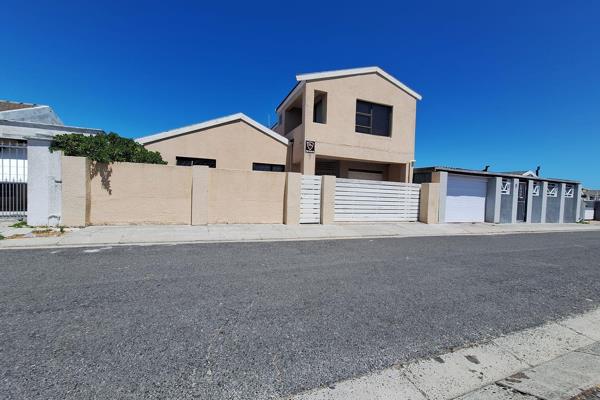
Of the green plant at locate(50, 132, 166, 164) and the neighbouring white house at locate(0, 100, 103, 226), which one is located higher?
the green plant at locate(50, 132, 166, 164)

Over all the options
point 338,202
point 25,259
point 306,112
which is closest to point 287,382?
point 25,259

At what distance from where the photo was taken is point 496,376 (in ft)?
8.09

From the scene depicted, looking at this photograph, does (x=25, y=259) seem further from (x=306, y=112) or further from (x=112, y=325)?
(x=306, y=112)

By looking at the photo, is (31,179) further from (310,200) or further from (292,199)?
(310,200)

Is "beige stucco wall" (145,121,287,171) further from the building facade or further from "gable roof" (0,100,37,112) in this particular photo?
"gable roof" (0,100,37,112)

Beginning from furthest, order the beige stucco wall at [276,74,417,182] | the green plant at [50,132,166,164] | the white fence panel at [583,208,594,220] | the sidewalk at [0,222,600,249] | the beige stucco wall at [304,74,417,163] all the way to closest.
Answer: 1. the white fence panel at [583,208,594,220]
2. the beige stucco wall at [304,74,417,163]
3. the beige stucco wall at [276,74,417,182]
4. the green plant at [50,132,166,164]
5. the sidewalk at [0,222,600,249]

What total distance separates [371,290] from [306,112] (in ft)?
34.2

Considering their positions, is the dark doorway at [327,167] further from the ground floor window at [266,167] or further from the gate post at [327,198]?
the gate post at [327,198]

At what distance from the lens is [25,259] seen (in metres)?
5.43

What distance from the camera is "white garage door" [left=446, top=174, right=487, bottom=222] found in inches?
578

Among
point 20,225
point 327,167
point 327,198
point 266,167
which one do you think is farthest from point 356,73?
point 20,225

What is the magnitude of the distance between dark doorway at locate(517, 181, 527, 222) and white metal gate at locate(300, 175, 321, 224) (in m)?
14.1

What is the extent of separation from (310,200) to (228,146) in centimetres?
478

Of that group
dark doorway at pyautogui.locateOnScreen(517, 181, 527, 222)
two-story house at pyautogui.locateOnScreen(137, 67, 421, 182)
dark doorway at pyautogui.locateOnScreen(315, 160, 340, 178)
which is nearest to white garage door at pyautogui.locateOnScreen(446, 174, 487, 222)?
two-story house at pyautogui.locateOnScreen(137, 67, 421, 182)
